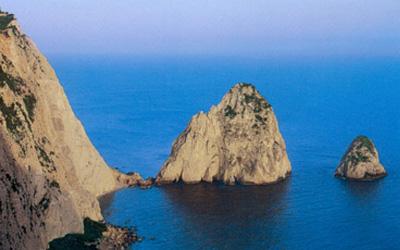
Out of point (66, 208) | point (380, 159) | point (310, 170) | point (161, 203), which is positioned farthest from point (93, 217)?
point (380, 159)

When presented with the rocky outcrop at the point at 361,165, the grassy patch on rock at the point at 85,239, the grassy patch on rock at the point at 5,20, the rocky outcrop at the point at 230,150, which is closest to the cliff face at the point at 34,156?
the grassy patch on rock at the point at 5,20

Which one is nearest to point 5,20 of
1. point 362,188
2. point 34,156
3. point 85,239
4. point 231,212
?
point 34,156

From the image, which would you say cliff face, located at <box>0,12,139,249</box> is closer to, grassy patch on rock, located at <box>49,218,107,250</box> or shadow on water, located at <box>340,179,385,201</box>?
grassy patch on rock, located at <box>49,218,107,250</box>

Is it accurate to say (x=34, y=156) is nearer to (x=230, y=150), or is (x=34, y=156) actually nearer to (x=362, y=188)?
(x=230, y=150)

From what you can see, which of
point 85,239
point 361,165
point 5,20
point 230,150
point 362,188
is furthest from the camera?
point 230,150

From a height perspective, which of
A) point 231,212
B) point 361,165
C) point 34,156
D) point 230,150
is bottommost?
point 231,212

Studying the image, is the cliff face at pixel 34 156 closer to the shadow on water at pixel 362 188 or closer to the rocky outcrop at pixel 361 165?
the shadow on water at pixel 362 188
